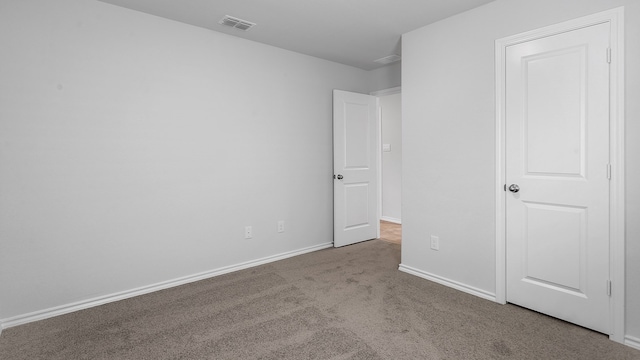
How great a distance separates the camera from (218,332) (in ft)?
7.27

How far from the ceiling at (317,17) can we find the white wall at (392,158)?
96.4 inches

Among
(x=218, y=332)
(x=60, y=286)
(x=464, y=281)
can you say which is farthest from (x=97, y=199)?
(x=464, y=281)

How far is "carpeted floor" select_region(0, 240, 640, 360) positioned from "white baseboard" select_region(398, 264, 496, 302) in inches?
2.6

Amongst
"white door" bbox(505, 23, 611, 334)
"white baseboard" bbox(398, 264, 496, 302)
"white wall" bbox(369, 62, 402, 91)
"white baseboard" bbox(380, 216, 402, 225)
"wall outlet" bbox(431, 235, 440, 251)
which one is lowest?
"white baseboard" bbox(398, 264, 496, 302)

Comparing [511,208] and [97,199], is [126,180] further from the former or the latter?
[511,208]

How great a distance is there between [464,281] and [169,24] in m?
3.54

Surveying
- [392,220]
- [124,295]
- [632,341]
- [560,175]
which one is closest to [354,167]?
[392,220]

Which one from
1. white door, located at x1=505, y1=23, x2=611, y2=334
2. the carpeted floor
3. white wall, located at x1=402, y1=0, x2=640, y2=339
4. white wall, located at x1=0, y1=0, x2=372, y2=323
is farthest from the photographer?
white wall, located at x1=402, y1=0, x2=640, y2=339

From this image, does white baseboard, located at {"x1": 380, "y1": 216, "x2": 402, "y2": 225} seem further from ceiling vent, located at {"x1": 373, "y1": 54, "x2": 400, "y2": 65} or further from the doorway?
ceiling vent, located at {"x1": 373, "y1": 54, "x2": 400, "y2": 65}

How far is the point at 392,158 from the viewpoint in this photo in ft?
20.2

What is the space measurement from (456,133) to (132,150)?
285cm

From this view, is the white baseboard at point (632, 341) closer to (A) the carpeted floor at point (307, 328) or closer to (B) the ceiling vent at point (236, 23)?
(A) the carpeted floor at point (307, 328)

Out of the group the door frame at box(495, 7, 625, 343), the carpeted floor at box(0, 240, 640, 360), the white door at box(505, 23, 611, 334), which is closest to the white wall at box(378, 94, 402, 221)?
the carpeted floor at box(0, 240, 640, 360)

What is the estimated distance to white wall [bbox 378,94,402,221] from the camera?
602cm
